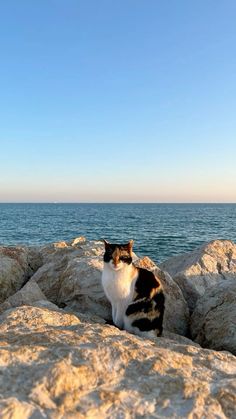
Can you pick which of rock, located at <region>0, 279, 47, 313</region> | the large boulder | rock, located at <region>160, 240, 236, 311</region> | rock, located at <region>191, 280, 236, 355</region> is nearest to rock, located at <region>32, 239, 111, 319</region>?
the large boulder

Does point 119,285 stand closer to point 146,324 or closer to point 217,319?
point 146,324

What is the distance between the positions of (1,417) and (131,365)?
1205 mm

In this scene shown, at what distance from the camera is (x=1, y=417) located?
249cm

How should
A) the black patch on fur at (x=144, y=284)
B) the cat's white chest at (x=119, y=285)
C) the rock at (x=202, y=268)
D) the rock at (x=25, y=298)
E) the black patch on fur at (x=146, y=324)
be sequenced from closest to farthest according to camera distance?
the black patch on fur at (x=146, y=324)
the cat's white chest at (x=119, y=285)
the black patch on fur at (x=144, y=284)
the rock at (x=25, y=298)
the rock at (x=202, y=268)

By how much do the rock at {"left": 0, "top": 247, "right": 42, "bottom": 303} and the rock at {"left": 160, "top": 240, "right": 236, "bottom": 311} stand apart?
384 cm

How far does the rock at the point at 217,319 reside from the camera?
21.9 ft

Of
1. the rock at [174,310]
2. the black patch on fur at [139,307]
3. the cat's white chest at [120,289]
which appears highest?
the cat's white chest at [120,289]

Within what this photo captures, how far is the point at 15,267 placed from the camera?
9672 millimetres

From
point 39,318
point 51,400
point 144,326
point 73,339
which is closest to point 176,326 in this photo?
point 144,326

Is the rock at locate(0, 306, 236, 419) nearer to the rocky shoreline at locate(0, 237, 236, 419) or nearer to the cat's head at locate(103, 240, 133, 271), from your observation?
the rocky shoreline at locate(0, 237, 236, 419)

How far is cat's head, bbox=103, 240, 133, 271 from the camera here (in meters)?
6.67

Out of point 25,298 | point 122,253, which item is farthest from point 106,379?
point 25,298

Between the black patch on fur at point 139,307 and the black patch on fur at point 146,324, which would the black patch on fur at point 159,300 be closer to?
the black patch on fur at point 139,307

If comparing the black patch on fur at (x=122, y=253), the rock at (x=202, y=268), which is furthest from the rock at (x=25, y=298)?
the rock at (x=202, y=268)
